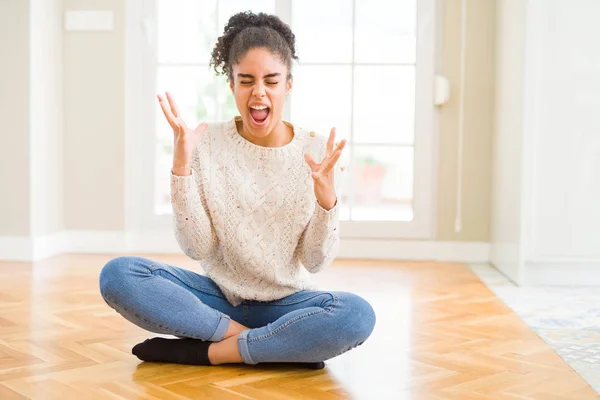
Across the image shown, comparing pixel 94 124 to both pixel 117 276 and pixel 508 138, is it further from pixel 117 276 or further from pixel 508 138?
pixel 117 276

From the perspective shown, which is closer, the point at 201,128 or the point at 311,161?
the point at 311,161

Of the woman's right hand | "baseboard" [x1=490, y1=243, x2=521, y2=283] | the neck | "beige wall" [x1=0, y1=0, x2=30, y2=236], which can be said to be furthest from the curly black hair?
"beige wall" [x1=0, y1=0, x2=30, y2=236]

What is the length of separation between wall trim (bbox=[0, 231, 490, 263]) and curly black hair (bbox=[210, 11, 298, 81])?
2.42 metres

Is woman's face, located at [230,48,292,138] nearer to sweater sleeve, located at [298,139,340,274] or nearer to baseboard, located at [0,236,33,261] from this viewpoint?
sweater sleeve, located at [298,139,340,274]

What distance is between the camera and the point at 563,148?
366 centimetres

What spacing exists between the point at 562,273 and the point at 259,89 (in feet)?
6.97

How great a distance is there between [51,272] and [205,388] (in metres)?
2.12

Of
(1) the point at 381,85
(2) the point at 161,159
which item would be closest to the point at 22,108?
(2) the point at 161,159

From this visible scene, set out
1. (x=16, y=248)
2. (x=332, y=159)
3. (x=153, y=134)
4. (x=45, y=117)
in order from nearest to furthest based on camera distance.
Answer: (x=332, y=159), (x=16, y=248), (x=45, y=117), (x=153, y=134)

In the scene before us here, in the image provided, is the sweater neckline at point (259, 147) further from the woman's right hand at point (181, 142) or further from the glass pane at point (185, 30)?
the glass pane at point (185, 30)

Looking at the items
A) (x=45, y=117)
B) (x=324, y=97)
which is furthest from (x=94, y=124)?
(x=324, y=97)

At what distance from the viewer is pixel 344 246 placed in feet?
14.9

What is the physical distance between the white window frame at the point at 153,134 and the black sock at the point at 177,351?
98.5 inches

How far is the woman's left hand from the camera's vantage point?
6.47 ft
